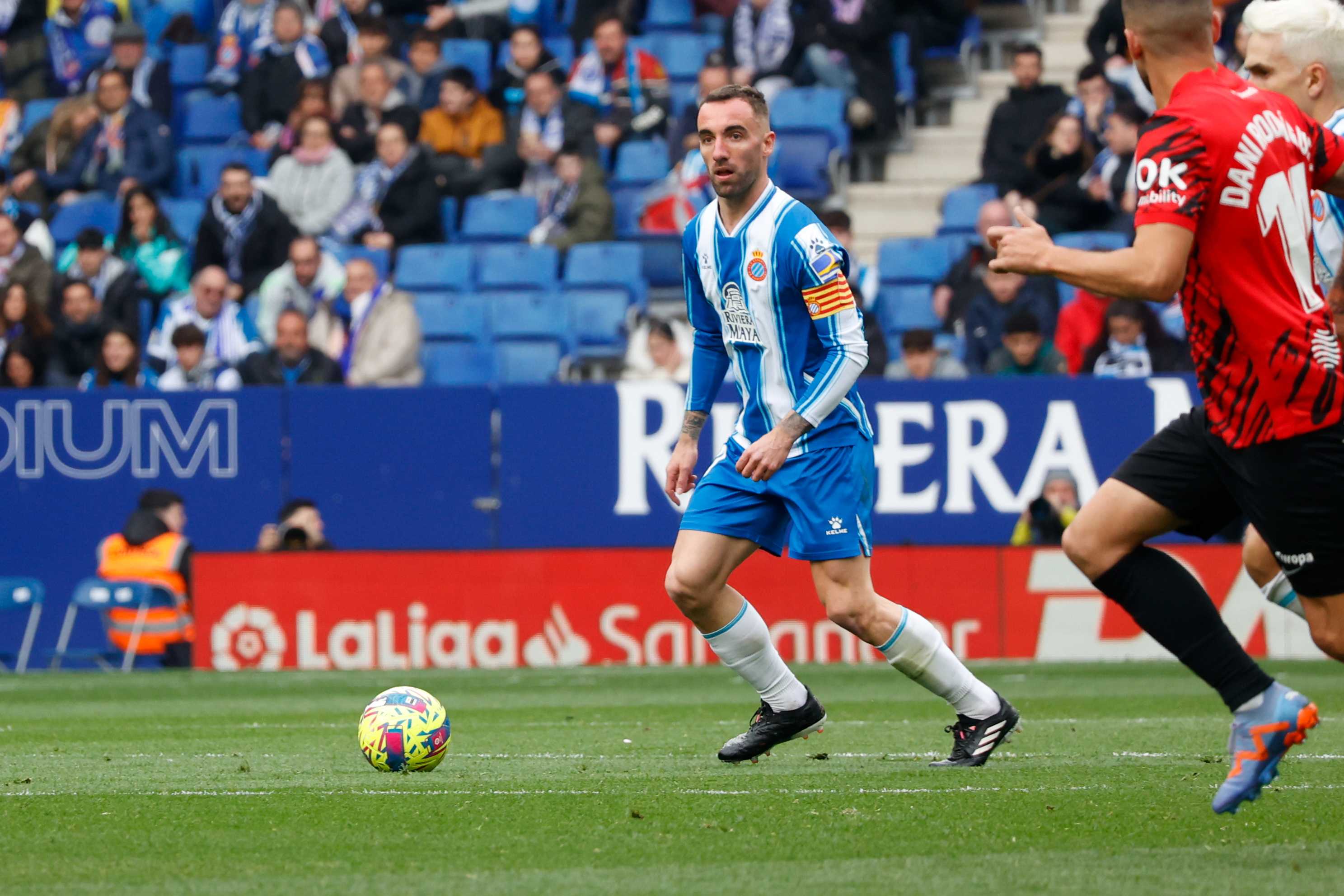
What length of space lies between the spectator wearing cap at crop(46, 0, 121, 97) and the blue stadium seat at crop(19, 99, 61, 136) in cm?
39

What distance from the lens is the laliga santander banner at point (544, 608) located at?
1389cm

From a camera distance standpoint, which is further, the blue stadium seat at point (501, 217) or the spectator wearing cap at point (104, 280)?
the blue stadium seat at point (501, 217)

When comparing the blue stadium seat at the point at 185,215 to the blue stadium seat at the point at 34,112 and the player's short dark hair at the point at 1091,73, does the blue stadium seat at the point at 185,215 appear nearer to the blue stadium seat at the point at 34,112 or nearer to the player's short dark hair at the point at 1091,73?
the blue stadium seat at the point at 34,112

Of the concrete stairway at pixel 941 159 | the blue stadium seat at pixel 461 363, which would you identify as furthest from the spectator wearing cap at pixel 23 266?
the concrete stairway at pixel 941 159

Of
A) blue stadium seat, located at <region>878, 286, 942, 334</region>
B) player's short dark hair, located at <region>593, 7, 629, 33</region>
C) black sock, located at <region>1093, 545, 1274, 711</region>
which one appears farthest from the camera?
player's short dark hair, located at <region>593, 7, 629, 33</region>

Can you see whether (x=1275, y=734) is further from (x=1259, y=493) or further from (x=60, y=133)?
(x=60, y=133)

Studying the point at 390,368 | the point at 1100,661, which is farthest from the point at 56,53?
the point at 1100,661

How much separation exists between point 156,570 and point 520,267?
433 centimetres

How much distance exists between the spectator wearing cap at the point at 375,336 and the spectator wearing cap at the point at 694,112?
289cm

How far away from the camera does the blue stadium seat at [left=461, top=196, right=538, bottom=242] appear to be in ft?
58.7

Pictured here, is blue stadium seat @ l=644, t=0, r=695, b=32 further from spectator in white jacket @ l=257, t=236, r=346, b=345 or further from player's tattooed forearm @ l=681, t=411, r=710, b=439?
player's tattooed forearm @ l=681, t=411, r=710, b=439

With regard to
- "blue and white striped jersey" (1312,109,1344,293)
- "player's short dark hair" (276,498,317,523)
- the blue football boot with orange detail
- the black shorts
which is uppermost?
"blue and white striped jersey" (1312,109,1344,293)

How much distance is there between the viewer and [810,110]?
17.8 metres

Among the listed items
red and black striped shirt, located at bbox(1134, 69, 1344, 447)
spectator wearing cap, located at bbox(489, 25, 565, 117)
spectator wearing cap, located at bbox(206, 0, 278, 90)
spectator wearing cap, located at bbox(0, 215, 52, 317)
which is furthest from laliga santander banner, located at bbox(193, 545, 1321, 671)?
red and black striped shirt, located at bbox(1134, 69, 1344, 447)
